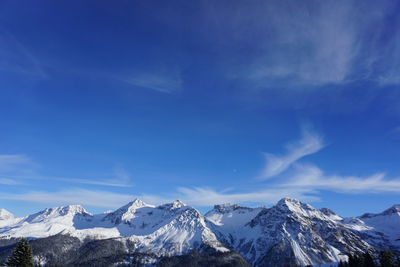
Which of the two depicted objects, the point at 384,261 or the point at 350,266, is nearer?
the point at 384,261

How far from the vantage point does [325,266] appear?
591 feet

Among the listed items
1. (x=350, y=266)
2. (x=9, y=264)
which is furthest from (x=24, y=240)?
(x=350, y=266)

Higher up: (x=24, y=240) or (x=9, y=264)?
(x=24, y=240)

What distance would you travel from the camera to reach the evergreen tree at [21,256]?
67312 mm

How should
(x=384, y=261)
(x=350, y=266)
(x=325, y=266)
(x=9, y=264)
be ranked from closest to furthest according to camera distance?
(x=9, y=264), (x=384, y=261), (x=350, y=266), (x=325, y=266)

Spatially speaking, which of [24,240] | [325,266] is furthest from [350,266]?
[24,240]

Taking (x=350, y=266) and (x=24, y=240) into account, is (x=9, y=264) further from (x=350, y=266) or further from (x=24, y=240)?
(x=350, y=266)

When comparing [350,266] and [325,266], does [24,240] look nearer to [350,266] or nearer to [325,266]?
[350,266]

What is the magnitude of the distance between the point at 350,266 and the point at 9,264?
143m

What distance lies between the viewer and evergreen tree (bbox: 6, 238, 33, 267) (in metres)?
67.3

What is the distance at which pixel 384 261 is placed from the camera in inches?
5182

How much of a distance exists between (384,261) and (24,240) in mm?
141758

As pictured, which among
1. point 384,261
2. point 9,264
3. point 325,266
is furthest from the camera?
point 325,266

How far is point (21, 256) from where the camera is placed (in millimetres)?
67812
